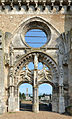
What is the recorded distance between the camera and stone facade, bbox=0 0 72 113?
12055 mm

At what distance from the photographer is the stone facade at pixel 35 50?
12.1 metres

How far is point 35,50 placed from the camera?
42.0ft

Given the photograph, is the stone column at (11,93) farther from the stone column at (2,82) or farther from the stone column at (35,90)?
the stone column at (35,90)

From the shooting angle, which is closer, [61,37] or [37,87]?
[37,87]

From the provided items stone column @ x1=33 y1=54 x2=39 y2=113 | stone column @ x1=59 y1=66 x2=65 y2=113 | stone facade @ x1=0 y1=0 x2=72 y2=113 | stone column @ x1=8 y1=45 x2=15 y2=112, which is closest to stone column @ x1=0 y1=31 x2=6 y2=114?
stone facade @ x1=0 y1=0 x2=72 y2=113

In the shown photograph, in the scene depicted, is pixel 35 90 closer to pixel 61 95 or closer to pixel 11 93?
pixel 11 93

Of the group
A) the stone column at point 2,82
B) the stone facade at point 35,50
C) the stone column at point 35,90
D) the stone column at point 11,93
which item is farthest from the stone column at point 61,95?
the stone column at point 2,82

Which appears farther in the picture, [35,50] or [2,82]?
[35,50]

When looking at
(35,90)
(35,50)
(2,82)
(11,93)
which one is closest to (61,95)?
(35,90)

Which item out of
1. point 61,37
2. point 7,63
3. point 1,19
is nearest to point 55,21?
point 61,37

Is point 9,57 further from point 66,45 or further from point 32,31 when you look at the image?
point 66,45

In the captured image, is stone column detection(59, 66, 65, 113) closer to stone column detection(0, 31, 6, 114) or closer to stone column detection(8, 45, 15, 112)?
stone column detection(8, 45, 15, 112)

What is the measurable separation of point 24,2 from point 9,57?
530cm

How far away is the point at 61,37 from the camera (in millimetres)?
13070
